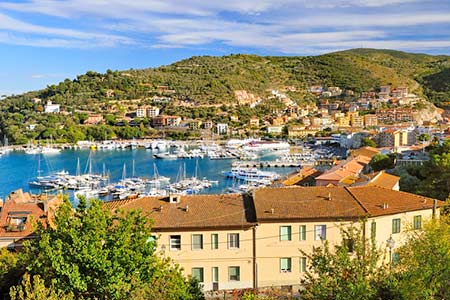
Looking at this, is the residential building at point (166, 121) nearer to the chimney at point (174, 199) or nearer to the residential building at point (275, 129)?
the residential building at point (275, 129)

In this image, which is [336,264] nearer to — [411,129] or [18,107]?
[411,129]

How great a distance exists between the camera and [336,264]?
906cm

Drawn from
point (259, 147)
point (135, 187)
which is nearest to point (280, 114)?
point (259, 147)

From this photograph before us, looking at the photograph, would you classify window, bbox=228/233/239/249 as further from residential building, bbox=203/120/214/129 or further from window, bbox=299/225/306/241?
residential building, bbox=203/120/214/129

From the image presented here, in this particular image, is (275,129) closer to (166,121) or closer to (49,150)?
(166,121)

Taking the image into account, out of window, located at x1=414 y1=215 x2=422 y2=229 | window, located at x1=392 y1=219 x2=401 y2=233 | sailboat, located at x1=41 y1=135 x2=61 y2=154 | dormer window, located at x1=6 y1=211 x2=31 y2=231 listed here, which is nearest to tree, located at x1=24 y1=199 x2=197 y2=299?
dormer window, located at x1=6 y1=211 x2=31 y2=231

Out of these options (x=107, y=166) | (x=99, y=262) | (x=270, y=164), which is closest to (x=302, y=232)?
(x=99, y=262)

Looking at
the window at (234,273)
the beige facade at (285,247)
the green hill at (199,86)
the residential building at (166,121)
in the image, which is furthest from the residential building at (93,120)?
the beige facade at (285,247)

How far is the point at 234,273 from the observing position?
647 inches

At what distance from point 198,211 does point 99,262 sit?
6.94 meters

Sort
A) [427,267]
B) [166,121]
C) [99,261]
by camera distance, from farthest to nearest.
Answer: [166,121] → [99,261] → [427,267]

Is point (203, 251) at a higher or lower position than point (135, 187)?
higher

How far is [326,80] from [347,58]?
1941 cm

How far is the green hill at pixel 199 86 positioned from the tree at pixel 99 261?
105835 mm
